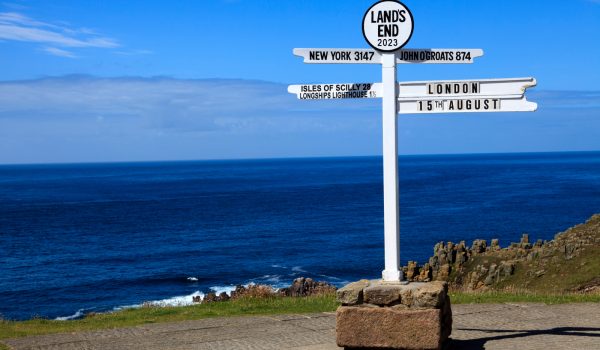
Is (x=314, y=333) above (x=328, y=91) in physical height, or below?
below

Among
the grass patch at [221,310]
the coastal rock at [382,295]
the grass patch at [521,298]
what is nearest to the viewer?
the coastal rock at [382,295]

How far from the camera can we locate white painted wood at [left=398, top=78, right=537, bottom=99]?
28.6 feet

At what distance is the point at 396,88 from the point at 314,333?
12.8 ft

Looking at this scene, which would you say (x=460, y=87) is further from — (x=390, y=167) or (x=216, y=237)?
(x=216, y=237)

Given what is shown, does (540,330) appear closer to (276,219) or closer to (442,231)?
(442,231)

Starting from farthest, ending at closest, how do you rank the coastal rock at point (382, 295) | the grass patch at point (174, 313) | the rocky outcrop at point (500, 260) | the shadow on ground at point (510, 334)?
1. the rocky outcrop at point (500, 260)
2. the grass patch at point (174, 313)
3. the shadow on ground at point (510, 334)
4. the coastal rock at point (382, 295)

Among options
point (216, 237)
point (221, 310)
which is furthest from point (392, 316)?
point (216, 237)

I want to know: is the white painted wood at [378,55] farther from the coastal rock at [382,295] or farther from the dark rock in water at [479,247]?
the dark rock in water at [479,247]

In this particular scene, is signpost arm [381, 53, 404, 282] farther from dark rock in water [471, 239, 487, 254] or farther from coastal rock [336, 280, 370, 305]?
dark rock in water [471, 239, 487, 254]

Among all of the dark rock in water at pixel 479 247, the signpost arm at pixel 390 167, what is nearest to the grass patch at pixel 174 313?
the signpost arm at pixel 390 167

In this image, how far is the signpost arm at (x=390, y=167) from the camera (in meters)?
8.70

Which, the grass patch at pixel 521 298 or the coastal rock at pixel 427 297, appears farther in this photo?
the grass patch at pixel 521 298

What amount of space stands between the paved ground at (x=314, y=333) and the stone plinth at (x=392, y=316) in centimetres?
125

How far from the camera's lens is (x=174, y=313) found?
43.0ft
